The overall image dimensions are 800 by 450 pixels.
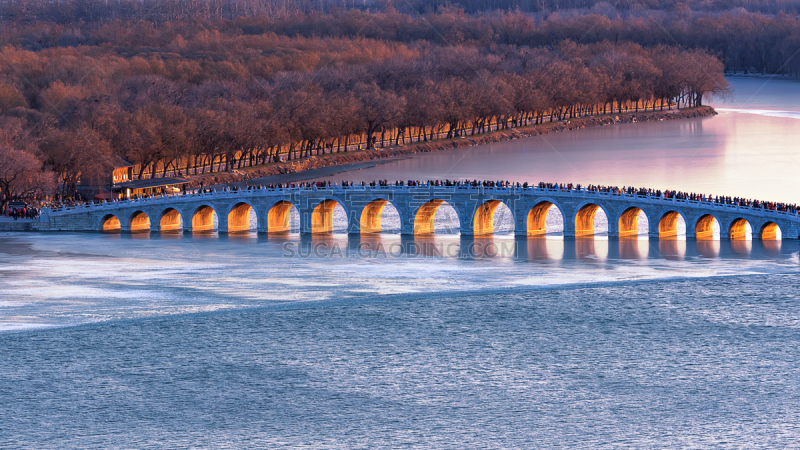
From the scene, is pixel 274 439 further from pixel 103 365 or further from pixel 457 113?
pixel 457 113

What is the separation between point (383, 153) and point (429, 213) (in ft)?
172

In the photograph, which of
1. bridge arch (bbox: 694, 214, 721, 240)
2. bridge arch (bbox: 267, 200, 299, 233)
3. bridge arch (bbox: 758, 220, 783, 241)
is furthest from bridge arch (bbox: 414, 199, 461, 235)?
bridge arch (bbox: 758, 220, 783, 241)

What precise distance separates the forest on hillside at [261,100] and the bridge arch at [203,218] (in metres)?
15.6

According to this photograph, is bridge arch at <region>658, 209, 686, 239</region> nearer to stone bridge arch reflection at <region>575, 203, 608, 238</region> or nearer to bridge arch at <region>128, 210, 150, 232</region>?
stone bridge arch reflection at <region>575, 203, 608, 238</region>

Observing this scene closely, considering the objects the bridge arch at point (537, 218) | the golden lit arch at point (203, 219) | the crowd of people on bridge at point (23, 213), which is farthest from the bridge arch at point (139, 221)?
the bridge arch at point (537, 218)

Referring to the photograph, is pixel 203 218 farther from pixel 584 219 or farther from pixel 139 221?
pixel 584 219

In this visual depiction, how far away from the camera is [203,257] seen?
280 ft

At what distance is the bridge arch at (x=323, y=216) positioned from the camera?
9694cm

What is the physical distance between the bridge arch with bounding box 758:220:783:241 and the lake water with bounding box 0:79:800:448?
42.2 inches

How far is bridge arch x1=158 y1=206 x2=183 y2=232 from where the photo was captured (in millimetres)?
101312

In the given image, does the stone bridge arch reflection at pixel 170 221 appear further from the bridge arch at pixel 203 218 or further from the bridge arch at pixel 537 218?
the bridge arch at pixel 537 218

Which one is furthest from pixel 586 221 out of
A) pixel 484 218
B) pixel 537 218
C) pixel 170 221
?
pixel 170 221

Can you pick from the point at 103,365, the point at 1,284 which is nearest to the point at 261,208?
the point at 1,284

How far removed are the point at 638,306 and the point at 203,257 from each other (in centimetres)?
3391
